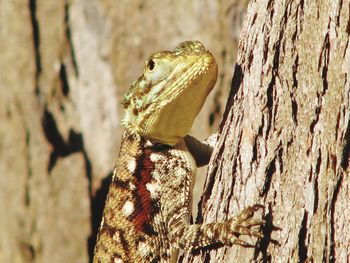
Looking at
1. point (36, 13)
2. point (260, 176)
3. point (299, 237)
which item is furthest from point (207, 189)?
point (36, 13)

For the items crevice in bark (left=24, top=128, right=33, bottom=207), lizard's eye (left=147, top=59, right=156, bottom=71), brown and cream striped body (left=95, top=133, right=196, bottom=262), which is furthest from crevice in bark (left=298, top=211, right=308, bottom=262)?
crevice in bark (left=24, top=128, right=33, bottom=207)

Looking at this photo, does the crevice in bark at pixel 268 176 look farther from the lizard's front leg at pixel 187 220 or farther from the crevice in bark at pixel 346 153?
the crevice in bark at pixel 346 153

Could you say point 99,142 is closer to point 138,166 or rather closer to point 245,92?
point 138,166

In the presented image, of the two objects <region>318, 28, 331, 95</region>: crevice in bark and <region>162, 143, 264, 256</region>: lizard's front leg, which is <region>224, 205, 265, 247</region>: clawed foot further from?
<region>318, 28, 331, 95</region>: crevice in bark

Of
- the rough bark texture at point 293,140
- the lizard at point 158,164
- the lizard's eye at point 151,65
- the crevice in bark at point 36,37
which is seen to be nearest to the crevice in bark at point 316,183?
the rough bark texture at point 293,140

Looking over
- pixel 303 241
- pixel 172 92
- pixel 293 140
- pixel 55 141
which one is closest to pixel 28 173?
pixel 55 141

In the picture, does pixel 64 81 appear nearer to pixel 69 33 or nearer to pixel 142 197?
pixel 69 33

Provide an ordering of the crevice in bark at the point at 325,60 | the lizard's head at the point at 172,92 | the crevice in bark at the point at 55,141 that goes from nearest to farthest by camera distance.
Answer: the crevice in bark at the point at 325,60 → the lizard's head at the point at 172,92 → the crevice in bark at the point at 55,141
